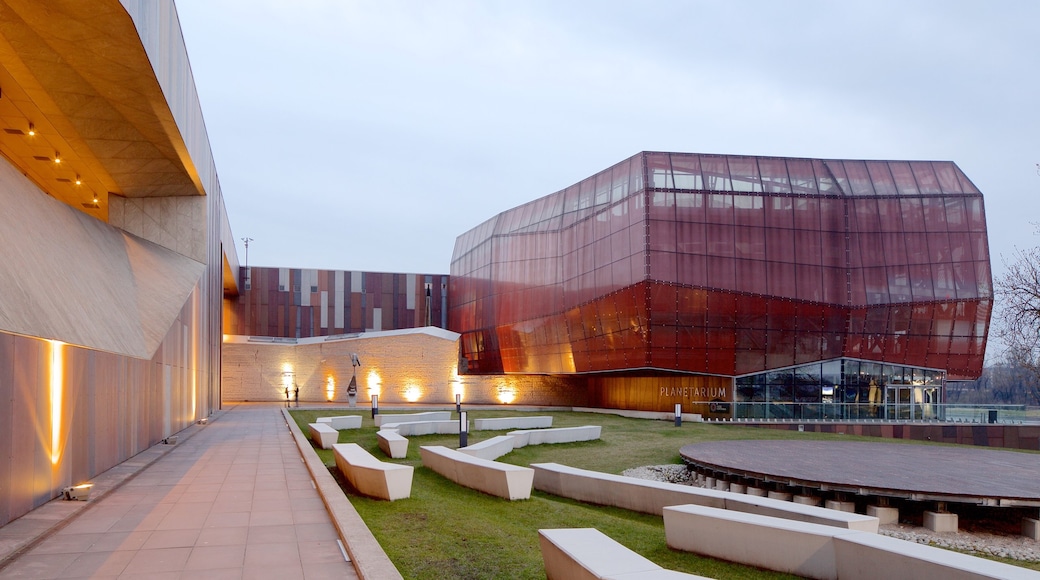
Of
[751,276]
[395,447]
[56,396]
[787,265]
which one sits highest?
[787,265]

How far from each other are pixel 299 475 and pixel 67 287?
5311mm

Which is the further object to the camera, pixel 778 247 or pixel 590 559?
pixel 778 247

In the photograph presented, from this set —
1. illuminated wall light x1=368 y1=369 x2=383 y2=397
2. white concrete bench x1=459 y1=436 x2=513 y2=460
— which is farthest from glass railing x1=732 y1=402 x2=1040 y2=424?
illuminated wall light x1=368 y1=369 x2=383 y2=397

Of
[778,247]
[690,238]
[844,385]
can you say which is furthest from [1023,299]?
[690,238]

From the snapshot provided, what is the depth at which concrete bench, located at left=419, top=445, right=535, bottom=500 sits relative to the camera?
41.2ft

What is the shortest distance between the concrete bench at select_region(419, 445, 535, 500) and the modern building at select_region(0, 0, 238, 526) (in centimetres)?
620

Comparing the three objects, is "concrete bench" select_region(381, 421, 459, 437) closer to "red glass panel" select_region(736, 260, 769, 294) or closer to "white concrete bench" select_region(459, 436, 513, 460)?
"white concrete bench" select_region(459, 436, 513, 460)

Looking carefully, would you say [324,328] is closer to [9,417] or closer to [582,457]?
[582,457]

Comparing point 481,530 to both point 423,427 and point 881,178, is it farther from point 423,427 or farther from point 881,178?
point 881,178

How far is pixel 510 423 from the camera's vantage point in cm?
2839

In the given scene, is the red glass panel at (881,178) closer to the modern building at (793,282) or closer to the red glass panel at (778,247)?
the modern building at (793,282)

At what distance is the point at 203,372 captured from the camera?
2994 centimetres

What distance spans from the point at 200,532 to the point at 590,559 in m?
5.48

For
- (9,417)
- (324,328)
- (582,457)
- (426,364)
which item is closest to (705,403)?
(582,457)
